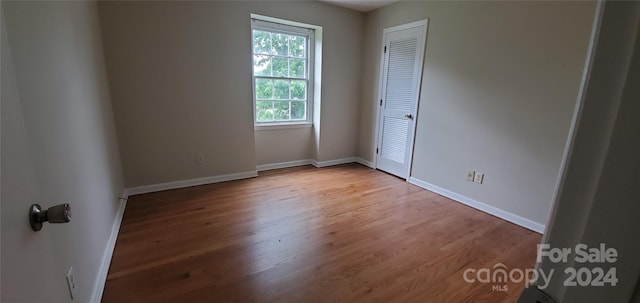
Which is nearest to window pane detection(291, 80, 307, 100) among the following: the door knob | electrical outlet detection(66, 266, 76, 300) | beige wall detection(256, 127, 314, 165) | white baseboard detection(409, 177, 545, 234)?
beige wall detection(256, 127, 314, 165)

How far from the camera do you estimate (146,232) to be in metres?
2.37

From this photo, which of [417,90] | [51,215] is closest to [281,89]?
[417,90]

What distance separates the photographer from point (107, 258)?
194 cm

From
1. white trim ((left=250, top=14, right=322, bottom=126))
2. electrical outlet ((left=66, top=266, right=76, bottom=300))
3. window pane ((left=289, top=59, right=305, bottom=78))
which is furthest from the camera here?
window pane ((left=289, top=59, right=305, bottom=78))

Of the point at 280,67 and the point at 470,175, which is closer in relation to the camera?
the point at 470,175

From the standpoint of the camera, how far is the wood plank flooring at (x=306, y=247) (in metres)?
1.75

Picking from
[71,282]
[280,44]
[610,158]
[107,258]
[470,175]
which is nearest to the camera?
[610,158]

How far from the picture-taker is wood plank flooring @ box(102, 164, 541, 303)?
1748 millimetres

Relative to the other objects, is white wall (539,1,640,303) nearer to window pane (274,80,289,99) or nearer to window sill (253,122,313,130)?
window sill (253,122,313,130)

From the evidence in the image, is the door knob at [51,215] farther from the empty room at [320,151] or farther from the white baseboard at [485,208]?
the white baseboard at [485,208]

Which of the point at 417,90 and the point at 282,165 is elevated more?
the point at 417,90

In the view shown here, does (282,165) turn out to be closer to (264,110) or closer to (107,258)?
(264,110)

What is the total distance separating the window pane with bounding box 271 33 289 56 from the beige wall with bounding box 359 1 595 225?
1587mm

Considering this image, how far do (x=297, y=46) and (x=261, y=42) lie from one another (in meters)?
0.55
